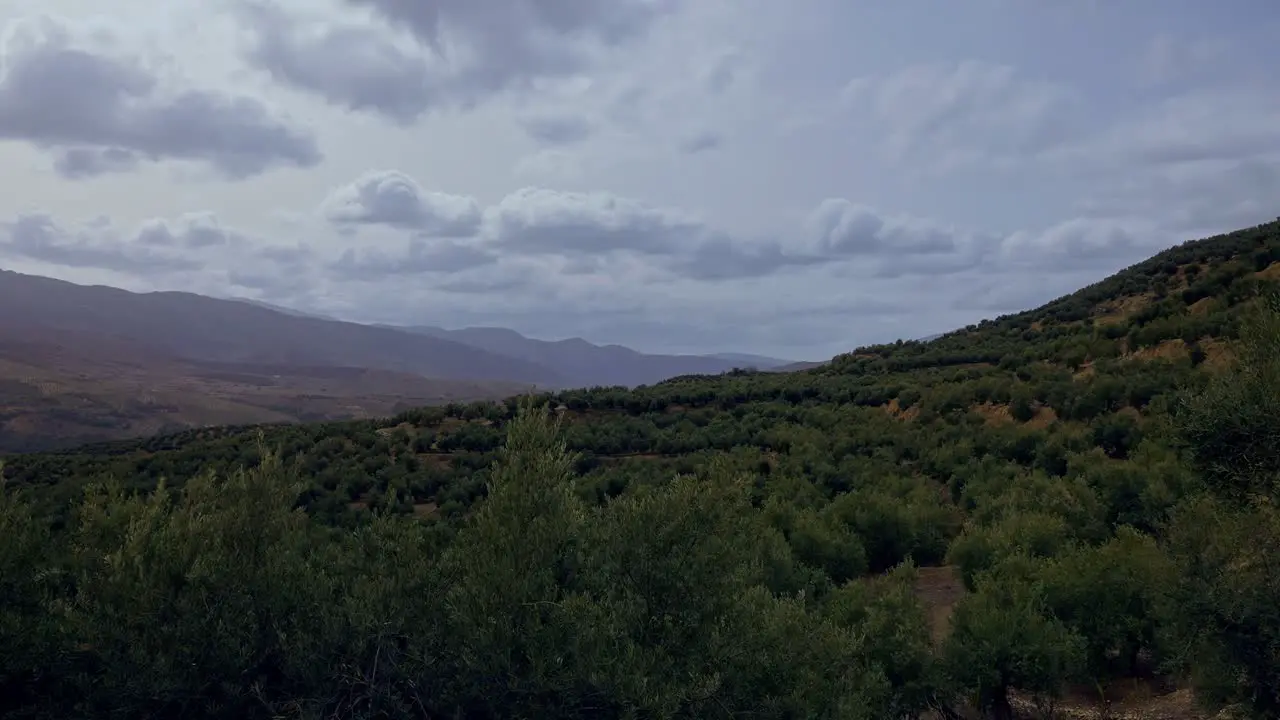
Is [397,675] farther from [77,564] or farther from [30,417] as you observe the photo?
[30,417]

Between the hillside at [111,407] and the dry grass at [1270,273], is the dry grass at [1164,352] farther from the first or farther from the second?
the hillside at [111,407]

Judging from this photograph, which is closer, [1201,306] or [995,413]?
[995,413]

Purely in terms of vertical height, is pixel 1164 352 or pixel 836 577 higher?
pixel 1164 352

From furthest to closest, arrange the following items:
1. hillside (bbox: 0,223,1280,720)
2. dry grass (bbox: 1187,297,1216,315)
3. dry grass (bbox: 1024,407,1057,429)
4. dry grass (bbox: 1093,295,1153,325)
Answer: dry grass (bbox: 1093,295,1153,325) < dry grass (bbox: 1187,297,1216,315) < dry grass (bbox: 1024,407,1057,429) < hillside (bbox: 0,223,1280,720)

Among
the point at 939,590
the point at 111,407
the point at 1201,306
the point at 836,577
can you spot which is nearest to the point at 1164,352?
the point at 1201,306

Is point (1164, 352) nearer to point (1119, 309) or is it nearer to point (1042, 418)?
point (1042, 418)

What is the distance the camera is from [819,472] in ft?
111

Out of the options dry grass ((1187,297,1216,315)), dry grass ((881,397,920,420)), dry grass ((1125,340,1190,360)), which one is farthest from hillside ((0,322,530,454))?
dry grass ((1187,297,1216,315))

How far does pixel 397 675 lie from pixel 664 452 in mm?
29838

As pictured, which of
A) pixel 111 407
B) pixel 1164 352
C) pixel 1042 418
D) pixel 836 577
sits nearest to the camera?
pixel 836 577

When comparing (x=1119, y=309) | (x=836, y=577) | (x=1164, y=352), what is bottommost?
(x=836, y=577)

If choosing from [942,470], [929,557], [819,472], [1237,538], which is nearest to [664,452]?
[819,472]

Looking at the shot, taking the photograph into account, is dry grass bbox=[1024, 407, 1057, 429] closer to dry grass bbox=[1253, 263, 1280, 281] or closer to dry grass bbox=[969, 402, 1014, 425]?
dry grass bbox=[969, 402, 1014, 425]

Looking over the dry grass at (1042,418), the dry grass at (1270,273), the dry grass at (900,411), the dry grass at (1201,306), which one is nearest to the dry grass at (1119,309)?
the dry grass at (1201,306)
